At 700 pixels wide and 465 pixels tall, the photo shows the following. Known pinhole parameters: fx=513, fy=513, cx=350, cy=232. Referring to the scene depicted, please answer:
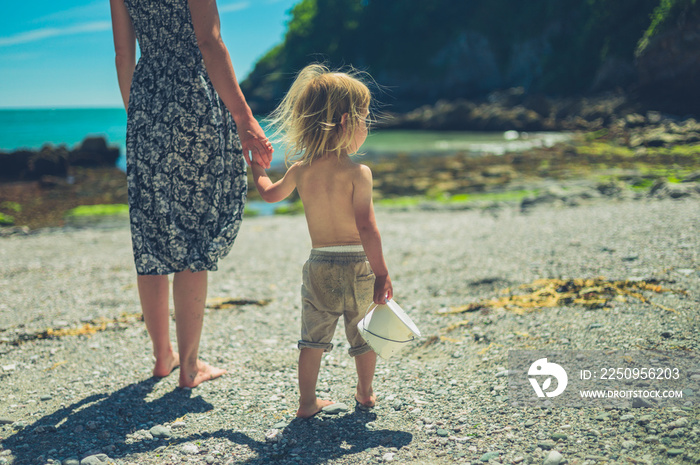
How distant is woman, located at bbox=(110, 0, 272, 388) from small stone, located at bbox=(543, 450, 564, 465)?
1717 millimetres

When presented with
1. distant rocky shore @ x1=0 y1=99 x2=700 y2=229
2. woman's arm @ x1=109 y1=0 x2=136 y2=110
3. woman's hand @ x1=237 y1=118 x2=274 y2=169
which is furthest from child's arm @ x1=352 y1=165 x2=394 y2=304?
distant rocky shore @ x1=0 y1=99 x2=700 y2=229

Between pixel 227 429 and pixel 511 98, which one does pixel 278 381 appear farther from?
pixel 511 98

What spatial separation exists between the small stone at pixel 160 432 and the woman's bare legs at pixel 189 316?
43 centimetres

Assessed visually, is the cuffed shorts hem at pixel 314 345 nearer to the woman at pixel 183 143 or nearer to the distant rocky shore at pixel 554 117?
the woman at pixel 183 143

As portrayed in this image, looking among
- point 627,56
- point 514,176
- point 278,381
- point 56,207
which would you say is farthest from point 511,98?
point 278,381

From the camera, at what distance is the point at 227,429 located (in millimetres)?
2426

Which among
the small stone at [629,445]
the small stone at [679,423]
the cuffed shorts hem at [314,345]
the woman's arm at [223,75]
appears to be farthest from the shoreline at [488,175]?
the woman's arm at [223,75]

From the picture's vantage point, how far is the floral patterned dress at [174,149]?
8.27 ft

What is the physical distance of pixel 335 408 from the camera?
254 centimetres

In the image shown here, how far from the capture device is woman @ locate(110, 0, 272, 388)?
2.46 metres

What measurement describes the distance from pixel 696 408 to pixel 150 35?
3006mm

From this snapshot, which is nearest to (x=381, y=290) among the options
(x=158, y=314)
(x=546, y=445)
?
(x=546, y=445)

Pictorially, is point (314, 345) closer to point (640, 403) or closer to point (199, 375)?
point (199, 375)

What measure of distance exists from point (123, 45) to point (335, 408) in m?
2.20
